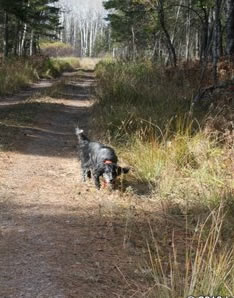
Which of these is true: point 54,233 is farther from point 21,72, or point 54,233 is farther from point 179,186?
point 21,72

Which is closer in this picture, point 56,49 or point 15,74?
point 15,74

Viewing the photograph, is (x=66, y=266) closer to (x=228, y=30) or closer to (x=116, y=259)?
(x=116, y=259)

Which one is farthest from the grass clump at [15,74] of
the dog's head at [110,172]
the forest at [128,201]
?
the dog's head at [110,172]

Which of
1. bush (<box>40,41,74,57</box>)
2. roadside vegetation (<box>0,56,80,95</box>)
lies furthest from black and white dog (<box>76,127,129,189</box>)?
bush (<box>40,41,74,57</box>)

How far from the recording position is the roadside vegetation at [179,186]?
121 inches

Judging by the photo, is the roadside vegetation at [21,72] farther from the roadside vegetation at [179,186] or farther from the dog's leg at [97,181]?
the dog's leg at [97,181]

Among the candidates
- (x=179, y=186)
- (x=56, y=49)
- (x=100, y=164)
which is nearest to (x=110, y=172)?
(x=100, y=164)

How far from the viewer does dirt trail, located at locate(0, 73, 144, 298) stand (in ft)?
11.3

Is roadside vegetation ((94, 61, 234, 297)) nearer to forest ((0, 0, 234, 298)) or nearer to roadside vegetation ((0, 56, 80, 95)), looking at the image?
forest ((0, 0, 234, 298))

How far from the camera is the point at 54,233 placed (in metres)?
4.45

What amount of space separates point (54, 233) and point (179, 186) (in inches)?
75.1

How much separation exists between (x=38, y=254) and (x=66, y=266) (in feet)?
1.05

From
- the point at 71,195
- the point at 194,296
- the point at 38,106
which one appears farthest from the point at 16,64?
the point at 194,296

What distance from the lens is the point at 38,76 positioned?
74.5 ft
